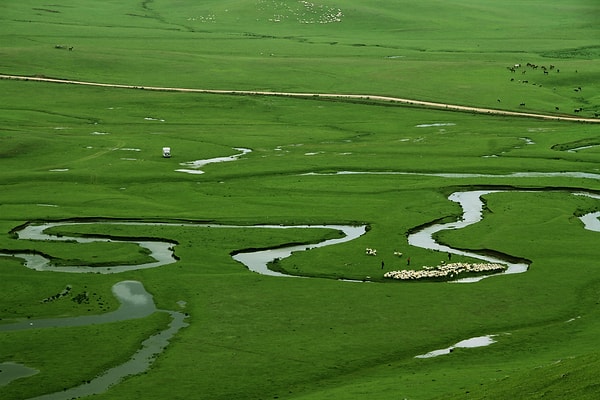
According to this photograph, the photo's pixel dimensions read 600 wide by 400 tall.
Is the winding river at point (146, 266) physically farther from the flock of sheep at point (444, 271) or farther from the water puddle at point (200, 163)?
the water puddle at point (200, 163)

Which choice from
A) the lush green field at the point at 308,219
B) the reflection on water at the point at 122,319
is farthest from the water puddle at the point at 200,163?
the reflection on water at the point at 122,319

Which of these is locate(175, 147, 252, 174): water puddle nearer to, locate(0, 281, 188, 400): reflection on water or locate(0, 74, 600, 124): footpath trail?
locate(0, 281, 188, 400): reflection on water

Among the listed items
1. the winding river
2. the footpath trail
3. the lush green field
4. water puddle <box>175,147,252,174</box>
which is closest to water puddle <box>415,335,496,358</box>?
the lush green field

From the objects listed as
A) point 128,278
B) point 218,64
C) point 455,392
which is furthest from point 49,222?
point 218,64

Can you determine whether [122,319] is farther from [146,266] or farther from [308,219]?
[308,219]

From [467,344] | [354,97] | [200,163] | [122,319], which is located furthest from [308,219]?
[354,97]
